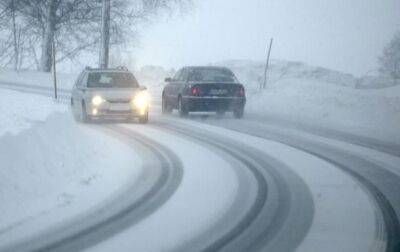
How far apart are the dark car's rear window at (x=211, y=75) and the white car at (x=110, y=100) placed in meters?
2.59

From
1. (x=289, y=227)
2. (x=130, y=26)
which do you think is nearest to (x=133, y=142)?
(x=289, y=227)

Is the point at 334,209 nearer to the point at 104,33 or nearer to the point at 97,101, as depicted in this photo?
the point at 97,101

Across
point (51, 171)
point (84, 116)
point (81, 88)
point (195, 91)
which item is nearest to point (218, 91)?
point (195, 91)

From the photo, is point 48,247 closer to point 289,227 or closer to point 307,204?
point 289,227

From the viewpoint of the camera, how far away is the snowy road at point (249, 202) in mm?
Answer: 6445

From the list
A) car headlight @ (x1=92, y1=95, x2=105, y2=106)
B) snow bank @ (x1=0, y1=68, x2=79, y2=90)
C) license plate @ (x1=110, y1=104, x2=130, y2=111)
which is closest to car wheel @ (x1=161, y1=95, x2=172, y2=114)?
license plate @ (x1=110, y1=104, x2=130, y2=111)

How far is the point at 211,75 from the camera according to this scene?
20953mm

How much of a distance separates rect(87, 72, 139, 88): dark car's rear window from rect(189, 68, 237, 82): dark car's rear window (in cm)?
238

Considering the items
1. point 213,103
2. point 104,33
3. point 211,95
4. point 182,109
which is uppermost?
point 104,33

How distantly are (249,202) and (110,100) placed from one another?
33.8 ft

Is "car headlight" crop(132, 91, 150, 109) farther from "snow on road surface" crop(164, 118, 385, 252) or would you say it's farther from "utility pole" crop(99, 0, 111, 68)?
"utility pole" crop(99, 0, 111, 68)

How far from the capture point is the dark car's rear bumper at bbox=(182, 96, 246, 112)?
2000cm

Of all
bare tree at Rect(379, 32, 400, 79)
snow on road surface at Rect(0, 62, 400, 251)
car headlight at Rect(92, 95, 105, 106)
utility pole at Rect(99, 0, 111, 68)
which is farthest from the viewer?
bare tree at Rect(379, 32, 400, 79)

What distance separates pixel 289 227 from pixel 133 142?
7.49 m
